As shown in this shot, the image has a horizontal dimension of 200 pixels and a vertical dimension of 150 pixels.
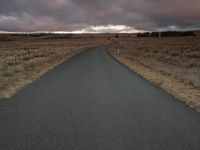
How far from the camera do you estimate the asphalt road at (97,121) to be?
4750 millimetres

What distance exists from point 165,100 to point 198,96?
164 centimetres

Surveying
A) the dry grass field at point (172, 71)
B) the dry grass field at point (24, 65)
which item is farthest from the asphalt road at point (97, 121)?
the dry grass field at point (24, 65)

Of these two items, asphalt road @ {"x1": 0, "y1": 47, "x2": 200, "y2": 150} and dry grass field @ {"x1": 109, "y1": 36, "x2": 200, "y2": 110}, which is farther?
dry grass field @ {"x1": 109, "y1": 36, "x2": 200, "y2": 110}

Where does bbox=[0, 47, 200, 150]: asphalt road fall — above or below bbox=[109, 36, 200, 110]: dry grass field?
above

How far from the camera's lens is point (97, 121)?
6133 millimetres

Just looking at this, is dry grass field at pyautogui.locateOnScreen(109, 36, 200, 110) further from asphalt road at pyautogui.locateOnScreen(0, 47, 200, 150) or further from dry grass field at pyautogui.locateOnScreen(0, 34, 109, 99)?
dry grass field at pyautogui.locateOnScreen(0, 34, 109, 99)

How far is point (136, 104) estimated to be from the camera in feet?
25.9

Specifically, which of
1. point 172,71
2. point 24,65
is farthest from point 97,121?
point 24,65

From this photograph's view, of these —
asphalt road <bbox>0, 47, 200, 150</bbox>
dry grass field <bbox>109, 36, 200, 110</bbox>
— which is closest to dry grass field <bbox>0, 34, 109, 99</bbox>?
asphalt road <bbox>0, 47, 200, 150</bbox>

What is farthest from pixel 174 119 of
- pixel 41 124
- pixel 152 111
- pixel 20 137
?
pixel 20 137

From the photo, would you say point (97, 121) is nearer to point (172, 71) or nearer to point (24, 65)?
point (172, 71)

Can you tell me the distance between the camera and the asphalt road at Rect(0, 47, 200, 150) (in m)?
4.75

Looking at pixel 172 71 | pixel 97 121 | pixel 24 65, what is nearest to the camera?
pixel 97 121

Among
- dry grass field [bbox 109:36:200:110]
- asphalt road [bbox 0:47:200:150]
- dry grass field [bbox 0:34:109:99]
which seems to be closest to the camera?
asphalt road [bbox 0:47:200:150]
